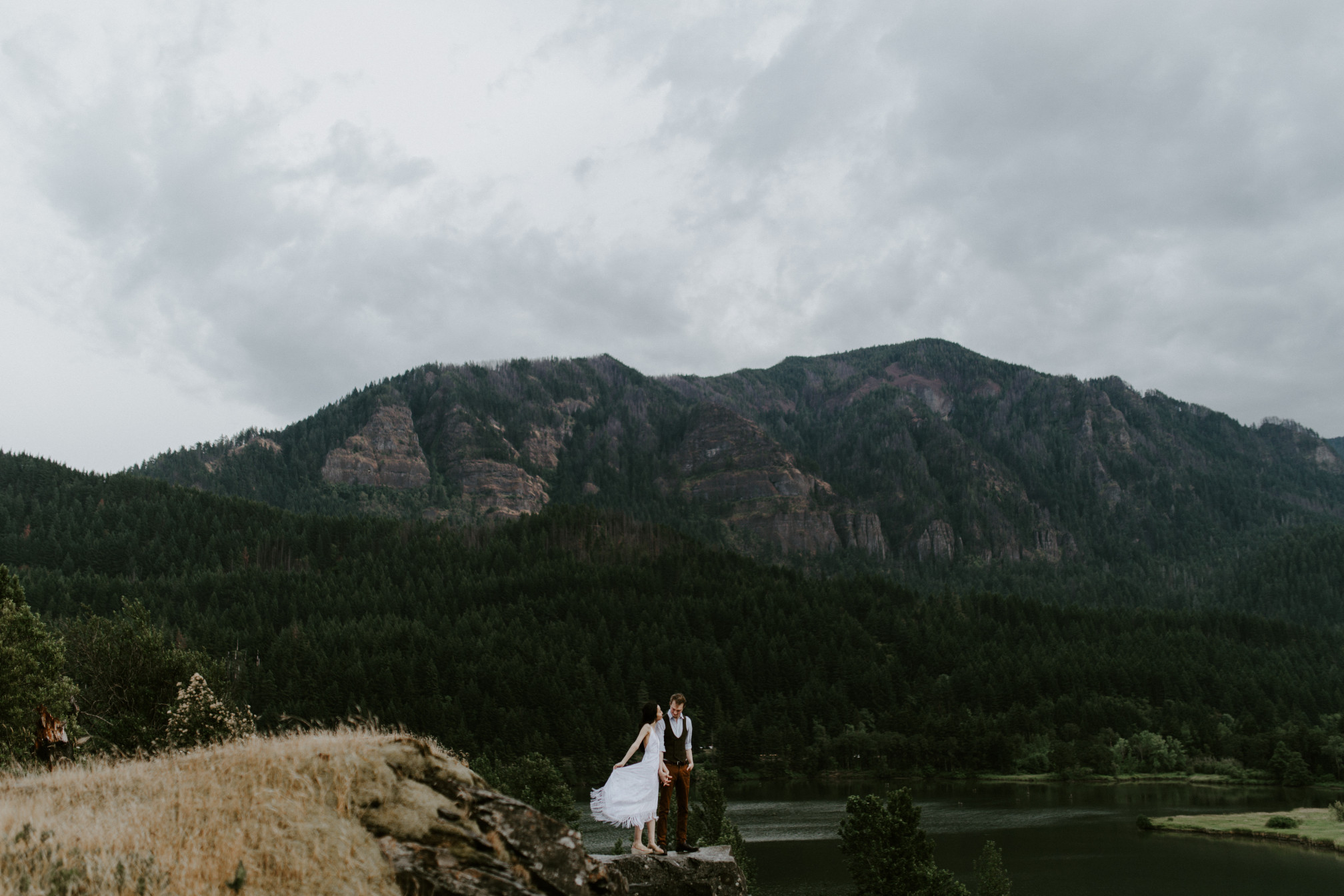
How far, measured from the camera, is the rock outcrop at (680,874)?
64.0 ft

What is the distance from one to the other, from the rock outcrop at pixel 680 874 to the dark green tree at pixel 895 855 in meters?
46.1

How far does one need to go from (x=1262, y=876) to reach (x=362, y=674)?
134869 mm

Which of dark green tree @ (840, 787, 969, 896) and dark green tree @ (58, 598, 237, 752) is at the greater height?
dark green tree @ (58, 598, 237, 752)

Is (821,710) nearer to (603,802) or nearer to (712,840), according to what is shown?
(712,840)

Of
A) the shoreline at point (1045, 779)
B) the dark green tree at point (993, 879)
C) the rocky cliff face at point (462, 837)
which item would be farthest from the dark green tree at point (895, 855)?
the shoreline at point (1045, 779)

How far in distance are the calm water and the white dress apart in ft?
204

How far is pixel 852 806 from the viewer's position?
66875 millimetres

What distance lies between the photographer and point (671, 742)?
21047 millimetres

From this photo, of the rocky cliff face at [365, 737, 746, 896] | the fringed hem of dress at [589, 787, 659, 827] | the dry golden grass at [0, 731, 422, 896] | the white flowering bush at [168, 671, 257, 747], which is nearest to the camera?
the dry golden grass at [0, 731, 422, 896]

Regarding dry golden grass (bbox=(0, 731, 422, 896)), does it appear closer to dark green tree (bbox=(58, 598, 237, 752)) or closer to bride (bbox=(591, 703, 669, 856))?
bride (bbox=(591, 703, 669, 856))

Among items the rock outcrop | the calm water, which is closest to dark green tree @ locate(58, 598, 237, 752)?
the calm water

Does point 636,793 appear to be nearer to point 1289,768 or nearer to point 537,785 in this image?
point 537,785

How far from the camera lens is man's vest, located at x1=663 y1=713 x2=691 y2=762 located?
2105cm

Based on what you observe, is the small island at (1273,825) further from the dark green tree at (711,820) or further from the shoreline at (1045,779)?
the dark green tree at (711,820)
